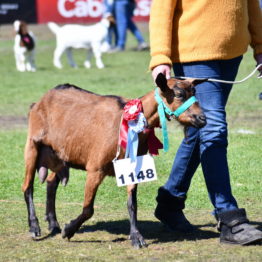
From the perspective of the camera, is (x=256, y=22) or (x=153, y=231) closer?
(x=256, y=22)

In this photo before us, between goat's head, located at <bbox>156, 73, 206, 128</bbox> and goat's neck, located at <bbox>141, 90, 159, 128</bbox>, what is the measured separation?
0.39ft

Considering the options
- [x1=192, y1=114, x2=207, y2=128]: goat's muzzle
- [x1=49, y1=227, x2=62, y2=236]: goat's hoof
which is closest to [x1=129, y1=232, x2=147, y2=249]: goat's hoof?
[x1=49, y1=227, x2=62, y2=236]: goat's hoof

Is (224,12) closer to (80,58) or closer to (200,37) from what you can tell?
(200,37)

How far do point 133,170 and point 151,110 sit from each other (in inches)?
18.4

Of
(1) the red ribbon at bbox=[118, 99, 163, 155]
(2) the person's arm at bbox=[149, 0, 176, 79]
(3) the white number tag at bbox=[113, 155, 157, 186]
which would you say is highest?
(2) the person's arm at bbox=[149, 0, 176, 79]

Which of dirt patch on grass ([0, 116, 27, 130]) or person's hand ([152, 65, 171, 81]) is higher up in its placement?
person's hand ([152, 65, 171, 81])

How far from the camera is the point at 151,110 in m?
6.09

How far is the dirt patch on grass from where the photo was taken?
12.6m

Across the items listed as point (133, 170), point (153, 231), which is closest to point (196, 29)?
point (133, 170)

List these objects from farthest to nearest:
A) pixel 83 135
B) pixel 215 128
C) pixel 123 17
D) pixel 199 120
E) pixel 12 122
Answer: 1. pixel 123 17
2. pixel 12 122
3. pixel 83 135
4. pixel 215 128
5. pixel 199 120

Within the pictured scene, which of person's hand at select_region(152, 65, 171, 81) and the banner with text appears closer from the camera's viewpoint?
person's hand at select_region(152, 65, 171, 81)

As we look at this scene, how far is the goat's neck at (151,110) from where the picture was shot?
6.08 m

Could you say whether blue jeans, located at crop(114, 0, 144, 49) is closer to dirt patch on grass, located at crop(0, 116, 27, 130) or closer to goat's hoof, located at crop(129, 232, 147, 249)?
dirt patch on grass, located at crop(0, 116, 27, 130)

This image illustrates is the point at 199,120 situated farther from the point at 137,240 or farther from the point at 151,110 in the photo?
the point at 137,240
